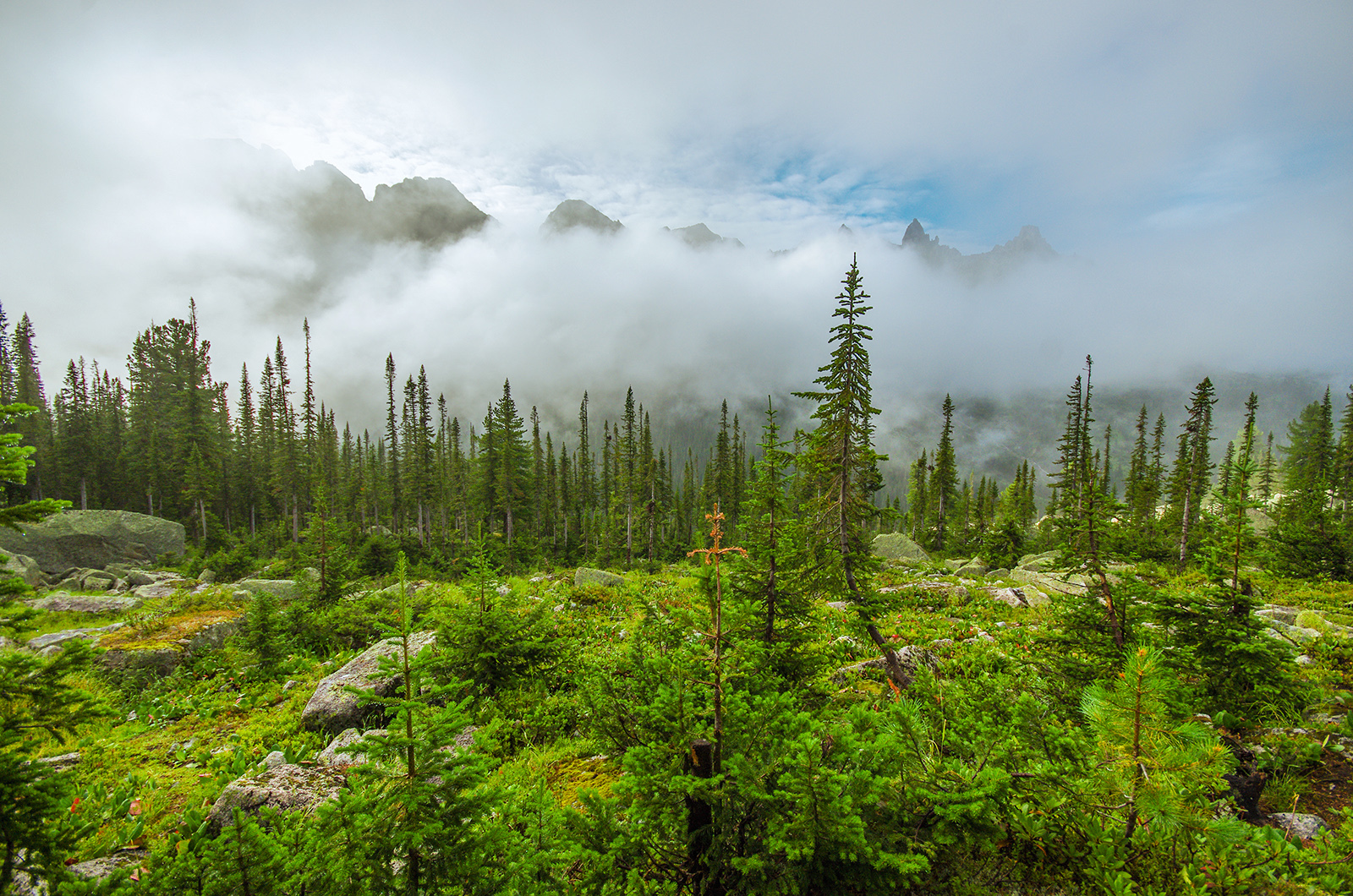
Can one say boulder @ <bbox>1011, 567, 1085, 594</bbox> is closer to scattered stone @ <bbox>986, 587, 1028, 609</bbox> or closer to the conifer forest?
the conifer forest

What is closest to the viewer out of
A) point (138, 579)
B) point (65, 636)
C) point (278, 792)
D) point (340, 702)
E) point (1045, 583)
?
point (278, 792)

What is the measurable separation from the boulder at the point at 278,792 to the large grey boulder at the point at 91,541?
38577 millimetres

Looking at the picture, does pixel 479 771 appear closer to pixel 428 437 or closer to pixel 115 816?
pixel 115 816

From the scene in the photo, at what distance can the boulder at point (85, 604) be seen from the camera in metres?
20.0

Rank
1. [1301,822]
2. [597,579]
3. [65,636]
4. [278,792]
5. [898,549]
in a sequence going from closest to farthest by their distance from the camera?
[1301,822], [278,792], [65,636], [597,579], [898,549]

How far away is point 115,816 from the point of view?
680 centimetres

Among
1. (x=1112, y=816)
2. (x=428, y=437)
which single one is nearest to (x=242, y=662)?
(x=1112, y=816)

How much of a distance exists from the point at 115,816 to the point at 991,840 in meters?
10.9

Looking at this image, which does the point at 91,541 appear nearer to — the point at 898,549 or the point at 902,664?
the point at 902,664

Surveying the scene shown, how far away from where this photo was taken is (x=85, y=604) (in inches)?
811

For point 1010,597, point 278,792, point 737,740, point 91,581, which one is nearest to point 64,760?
point 278,792

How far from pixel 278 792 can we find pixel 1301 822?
12.4 meters

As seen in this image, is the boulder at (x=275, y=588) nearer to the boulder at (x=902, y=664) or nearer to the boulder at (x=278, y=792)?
the boulder at (x=278, y=792)

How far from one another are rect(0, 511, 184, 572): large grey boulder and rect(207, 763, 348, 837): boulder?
38.6 metres
